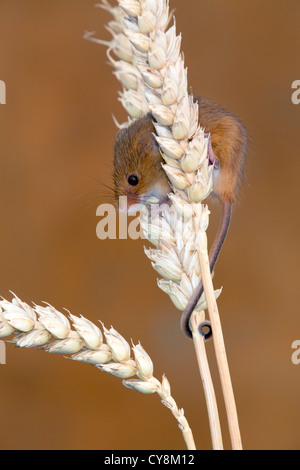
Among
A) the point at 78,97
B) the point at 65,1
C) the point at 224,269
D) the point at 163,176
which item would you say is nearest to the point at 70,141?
the point at 78,97

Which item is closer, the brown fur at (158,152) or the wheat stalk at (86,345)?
the wheat stalk at (86,345)

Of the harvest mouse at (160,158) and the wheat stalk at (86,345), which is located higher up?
the harvest mouse at (160,158)

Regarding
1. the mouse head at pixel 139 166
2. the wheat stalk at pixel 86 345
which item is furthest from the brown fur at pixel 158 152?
the wheat stalk at pixel 86 345

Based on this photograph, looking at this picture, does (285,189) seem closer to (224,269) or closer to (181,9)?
(224,269)

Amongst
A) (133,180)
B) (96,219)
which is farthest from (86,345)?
(96,219)

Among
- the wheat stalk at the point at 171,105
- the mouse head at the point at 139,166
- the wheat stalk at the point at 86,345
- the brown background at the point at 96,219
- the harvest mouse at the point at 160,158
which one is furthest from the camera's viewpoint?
the brown background at the point at 96,219

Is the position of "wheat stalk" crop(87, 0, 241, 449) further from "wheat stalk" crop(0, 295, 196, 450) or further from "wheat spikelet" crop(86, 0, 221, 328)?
"wheat stalk" crop(0, 295, 196, 450)

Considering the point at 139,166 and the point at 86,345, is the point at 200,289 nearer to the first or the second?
the point at 86,345

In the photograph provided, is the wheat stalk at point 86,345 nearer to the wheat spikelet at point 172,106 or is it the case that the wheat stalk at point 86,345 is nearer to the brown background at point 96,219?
the wheat spikelet at point 172,106
